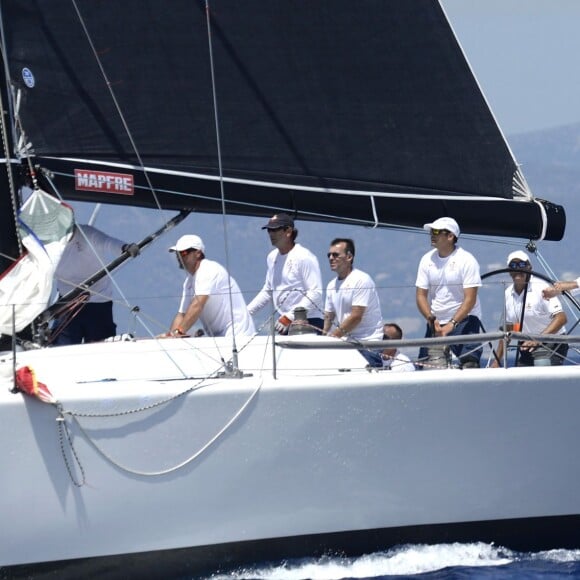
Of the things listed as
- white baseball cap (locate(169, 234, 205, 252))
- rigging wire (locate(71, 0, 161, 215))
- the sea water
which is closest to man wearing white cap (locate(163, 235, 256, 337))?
white baseball cap (locate(169, 234, 205, 252))

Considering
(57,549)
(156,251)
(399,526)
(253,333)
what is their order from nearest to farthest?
(57,549) < (399,526) < (253,333) < (156,251)

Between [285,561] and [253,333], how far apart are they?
5.16ft

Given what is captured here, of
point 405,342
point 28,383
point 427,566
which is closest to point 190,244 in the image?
point 405,342

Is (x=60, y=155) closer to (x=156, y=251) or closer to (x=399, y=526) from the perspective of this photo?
(x=399, y=526)

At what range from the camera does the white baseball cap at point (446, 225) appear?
30.0 feet

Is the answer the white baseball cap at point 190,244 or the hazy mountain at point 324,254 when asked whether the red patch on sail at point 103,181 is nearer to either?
the white baseball cap at point 190,244

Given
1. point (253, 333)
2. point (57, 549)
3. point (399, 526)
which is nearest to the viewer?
point (57, 549)

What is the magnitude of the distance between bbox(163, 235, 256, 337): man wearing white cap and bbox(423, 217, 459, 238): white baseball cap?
1.31 meters

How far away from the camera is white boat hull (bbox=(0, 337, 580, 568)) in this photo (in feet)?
25.5

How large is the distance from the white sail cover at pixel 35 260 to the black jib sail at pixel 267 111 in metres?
0.27

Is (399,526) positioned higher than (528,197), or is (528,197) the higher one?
(528,197)

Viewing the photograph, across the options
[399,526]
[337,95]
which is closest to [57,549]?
[399,526]

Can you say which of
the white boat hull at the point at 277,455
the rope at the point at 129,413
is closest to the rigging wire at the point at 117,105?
the white boat hull at the point at 277,455

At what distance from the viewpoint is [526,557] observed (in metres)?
8.78
